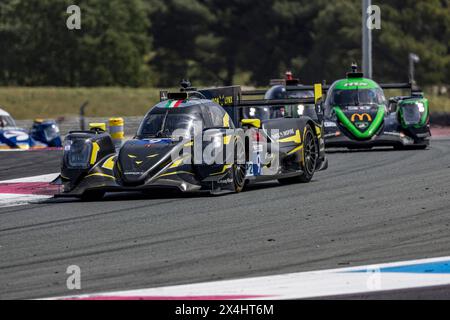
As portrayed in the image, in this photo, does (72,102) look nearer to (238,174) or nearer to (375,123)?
(375,123)

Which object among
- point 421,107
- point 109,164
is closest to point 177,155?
point 109,164

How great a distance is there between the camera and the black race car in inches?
538

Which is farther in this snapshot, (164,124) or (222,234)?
(164,124)

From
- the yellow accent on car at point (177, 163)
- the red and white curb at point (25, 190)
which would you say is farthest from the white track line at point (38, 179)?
the yellow accent on car at point (177, 163)

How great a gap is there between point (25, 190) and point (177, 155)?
10.6 ft

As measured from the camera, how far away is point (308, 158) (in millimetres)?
16125

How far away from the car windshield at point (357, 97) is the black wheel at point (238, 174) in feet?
30.1

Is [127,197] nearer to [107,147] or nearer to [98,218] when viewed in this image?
[107,147]

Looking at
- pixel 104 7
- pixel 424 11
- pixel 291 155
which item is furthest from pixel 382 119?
pixel 104 7

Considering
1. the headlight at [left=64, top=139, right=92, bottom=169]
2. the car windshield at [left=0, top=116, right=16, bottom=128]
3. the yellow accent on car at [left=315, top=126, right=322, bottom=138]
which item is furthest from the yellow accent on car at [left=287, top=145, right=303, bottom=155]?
the car windshield at [left=0, top=116, right=16, bottom=128]

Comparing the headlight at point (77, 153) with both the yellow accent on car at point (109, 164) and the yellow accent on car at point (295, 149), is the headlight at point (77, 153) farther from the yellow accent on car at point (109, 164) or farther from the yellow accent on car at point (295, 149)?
the yellow accent on car at point (295, 149)

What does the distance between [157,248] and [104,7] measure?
65.6 meters
